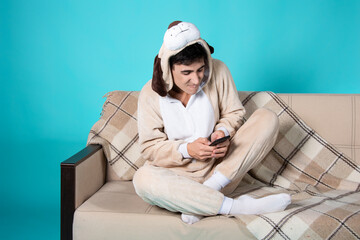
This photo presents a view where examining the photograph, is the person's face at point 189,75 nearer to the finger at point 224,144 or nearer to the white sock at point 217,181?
the finger at point 224,144

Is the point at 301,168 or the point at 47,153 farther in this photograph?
the point at 47,153

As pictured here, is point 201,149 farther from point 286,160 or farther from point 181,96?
point 286,160

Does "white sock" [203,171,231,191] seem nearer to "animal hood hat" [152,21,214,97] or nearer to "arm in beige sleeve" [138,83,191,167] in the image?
"arm in beige sleeve" [138,83,191,167]

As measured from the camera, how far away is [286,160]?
8.98 feet

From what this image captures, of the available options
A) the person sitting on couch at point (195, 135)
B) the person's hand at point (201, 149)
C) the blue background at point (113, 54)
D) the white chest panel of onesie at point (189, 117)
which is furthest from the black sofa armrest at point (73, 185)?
the blue background at point (113, 54)

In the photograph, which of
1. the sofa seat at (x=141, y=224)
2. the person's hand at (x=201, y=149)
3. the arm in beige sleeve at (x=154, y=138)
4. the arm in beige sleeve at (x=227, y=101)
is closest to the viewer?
the sofa seat at (x=141, y=224)

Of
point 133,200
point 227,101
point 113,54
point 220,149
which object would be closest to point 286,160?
point 227,101

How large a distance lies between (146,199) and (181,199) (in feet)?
0.69

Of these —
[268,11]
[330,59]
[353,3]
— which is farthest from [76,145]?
[353,3]

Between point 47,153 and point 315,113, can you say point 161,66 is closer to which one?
point 315,113

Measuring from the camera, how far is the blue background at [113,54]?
13.2ft

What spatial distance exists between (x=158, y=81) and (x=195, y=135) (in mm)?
321

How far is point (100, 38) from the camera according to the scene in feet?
14.0

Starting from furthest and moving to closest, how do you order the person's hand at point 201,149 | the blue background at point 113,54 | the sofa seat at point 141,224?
the blue background at point 113,54 < the person's hand at point 201,149 < the sofa seat at point 141,224
